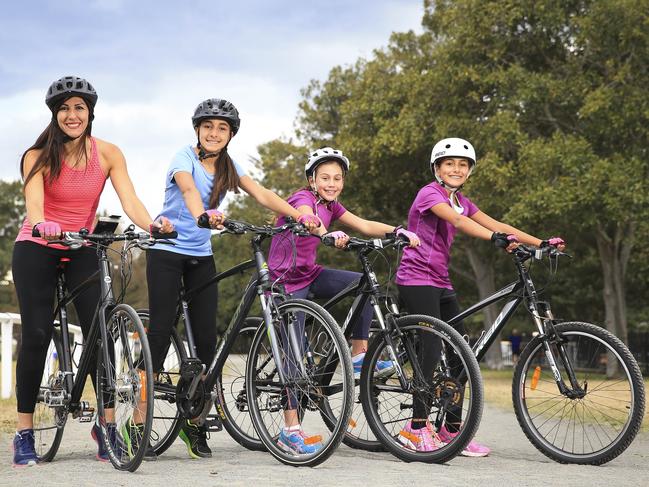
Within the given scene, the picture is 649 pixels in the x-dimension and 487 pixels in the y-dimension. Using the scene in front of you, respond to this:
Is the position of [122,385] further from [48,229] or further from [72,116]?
[72,116]

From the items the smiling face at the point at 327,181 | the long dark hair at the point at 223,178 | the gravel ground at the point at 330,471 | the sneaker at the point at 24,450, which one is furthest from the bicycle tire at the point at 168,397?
the smiling face at the point at 327,181

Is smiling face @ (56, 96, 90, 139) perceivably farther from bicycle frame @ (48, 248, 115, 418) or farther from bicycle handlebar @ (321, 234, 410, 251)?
bicycle handlebar @ (321, 234, 410, 251)

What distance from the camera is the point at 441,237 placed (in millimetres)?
7055

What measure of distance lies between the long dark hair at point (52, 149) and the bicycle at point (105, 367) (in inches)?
17.2

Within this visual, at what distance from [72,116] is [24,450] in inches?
76.8

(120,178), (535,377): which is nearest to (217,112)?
(120,178)

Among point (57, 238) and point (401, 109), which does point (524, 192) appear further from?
point (57, 238)

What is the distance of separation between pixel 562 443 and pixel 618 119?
15.8m

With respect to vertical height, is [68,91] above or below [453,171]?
above

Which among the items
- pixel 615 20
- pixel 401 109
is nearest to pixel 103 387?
pixel 615 20

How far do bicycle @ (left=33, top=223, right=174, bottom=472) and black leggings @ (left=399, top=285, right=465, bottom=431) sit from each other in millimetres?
1640

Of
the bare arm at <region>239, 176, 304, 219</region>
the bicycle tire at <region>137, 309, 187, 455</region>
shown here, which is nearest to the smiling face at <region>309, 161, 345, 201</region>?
the bare arm at <region>239, 176, 304, 219</region>

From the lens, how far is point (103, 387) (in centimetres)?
602

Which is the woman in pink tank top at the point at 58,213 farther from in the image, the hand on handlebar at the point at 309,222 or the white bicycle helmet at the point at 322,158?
the white bicycle helmet at the point at 322,158
